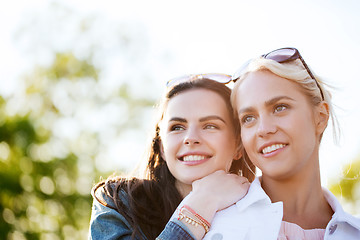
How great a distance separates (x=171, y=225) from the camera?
2.62m

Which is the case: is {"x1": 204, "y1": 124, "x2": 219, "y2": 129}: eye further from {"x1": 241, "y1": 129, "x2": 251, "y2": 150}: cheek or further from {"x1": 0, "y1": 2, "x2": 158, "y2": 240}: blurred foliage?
{"x1": 0, "y1": 2, "x2": 158, "y2": 240}: blurred foliage

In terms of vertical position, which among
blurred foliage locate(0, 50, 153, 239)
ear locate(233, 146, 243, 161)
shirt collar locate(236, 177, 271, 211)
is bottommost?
blurred foliage locate(0, 50, 153, 239)

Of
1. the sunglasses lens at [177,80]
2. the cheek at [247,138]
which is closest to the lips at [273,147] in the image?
the cheek at [247,138]

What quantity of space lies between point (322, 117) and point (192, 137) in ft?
3.06

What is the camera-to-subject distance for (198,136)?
9.84 ft

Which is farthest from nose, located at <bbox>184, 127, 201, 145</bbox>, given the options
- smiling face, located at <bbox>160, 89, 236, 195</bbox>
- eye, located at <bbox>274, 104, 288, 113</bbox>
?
eye, located at <bbox>274, 104, 288, 113</bbox>

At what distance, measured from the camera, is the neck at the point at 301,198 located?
2.85 metres

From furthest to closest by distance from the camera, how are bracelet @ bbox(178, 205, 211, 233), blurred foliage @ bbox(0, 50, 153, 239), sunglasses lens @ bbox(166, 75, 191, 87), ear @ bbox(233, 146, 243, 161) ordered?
1. blurred foliage @ bbox(0, 50, 153, 239)
2. sunglasses lens @ bbox(166, 75, 191, 87)
3. ear @ bbox(233, 146, 243, 161)
4. bracelet @ bbox(178, 205, 211, 233)

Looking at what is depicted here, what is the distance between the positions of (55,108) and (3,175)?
414 centimetres

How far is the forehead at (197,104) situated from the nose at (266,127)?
489 mm

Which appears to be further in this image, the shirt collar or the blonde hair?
the blonde hair

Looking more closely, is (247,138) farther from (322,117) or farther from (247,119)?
(322,117)

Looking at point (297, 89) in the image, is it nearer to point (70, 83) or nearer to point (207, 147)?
point (207, 147)

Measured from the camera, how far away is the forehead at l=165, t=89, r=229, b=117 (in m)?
3.11
